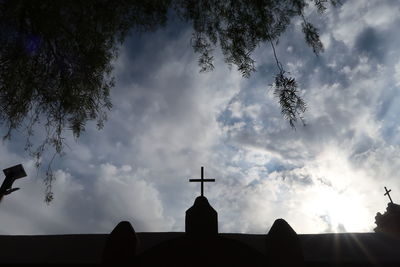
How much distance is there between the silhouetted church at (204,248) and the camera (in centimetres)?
896

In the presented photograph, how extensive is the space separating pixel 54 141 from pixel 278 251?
26.7 feet

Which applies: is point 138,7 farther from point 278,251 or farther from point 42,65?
point 278,251

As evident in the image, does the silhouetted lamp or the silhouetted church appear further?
the silhouetted lamp

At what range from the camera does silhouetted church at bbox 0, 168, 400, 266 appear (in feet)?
29.4

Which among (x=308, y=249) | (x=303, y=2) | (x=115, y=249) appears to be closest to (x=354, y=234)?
(x=308, y=249)

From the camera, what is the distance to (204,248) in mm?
9000

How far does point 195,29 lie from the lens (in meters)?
5.46

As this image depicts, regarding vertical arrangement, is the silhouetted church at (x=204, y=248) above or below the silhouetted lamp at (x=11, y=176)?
below

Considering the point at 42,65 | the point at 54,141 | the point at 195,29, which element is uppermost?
the point at 195,29

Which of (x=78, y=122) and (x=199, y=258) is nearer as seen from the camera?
(x=78, y=122)

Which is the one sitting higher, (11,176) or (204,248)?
(11,176)

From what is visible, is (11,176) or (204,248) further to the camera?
(11,176)

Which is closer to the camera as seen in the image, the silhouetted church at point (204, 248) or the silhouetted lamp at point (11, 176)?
the silhouetted church at point (204, 248)

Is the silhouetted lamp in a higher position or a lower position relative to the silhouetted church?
higher
